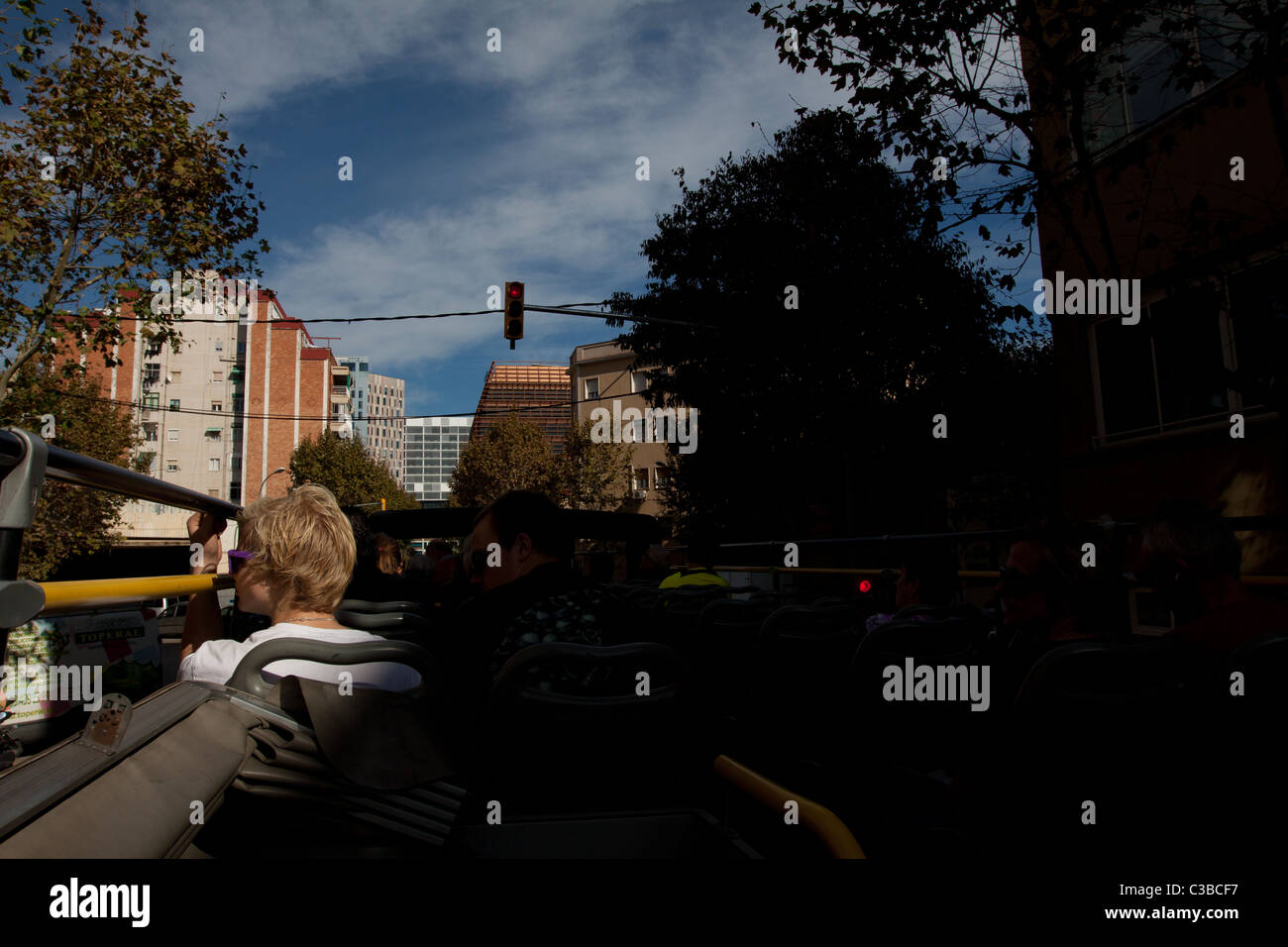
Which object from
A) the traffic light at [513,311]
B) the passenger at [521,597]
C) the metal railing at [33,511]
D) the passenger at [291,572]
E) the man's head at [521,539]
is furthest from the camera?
the traffic light at [513,311]

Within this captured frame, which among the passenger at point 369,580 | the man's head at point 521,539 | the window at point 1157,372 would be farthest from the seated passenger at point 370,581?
the window at point 1157,372

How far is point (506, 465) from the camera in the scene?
49.1 meters

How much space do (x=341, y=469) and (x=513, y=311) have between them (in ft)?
164

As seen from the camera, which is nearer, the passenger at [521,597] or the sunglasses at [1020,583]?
the passenger at [521,597]

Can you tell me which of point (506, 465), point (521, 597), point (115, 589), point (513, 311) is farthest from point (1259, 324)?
point (506, 465)

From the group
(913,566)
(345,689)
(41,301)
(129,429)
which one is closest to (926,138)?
(913,566)

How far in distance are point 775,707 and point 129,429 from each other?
3834 centimetres

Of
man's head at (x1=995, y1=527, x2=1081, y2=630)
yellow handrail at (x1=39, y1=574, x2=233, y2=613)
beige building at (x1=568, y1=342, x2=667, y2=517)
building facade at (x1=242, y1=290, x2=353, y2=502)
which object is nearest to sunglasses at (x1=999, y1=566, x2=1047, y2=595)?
man's head at (x1=995, y1=527, x2=1081, y2=630)

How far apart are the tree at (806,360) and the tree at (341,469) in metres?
43.9

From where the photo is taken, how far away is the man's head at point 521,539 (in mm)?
3326

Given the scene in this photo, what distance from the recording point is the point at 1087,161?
6.33 meters

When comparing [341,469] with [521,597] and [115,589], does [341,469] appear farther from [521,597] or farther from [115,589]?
[115,589]

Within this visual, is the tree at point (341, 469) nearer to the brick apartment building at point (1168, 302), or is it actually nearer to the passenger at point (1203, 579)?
Answer: the brick apartment building at point (1168, 302)

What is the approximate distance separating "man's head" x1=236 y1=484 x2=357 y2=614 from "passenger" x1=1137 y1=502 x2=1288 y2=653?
2.64 m
